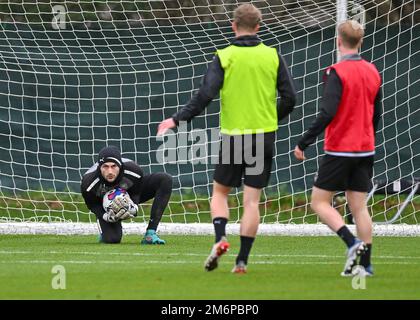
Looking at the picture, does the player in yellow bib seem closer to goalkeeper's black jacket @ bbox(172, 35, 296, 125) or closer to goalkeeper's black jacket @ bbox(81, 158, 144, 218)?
goalkeeper's black jacket @ bbox(172, 35, 296, 125)

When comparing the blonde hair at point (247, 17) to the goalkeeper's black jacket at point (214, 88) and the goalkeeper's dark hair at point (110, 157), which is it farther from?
the goalkeeper's dark hair at point (110, 157)

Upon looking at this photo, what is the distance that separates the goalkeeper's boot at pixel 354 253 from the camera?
27.8 ft

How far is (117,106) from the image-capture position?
1545 cm

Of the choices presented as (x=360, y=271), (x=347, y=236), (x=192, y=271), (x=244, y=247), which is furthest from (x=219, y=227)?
(x=360, y=271)

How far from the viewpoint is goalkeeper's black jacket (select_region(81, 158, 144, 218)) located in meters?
12.0

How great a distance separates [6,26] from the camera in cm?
1566

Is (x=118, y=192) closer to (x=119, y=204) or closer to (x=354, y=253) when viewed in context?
(x=119, y=204)

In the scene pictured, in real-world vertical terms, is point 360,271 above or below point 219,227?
→ below

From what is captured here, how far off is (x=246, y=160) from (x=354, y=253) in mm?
965

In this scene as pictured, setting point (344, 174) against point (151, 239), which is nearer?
point (344, 174)

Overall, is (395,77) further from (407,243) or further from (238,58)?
(238,58)

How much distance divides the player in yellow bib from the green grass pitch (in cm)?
41

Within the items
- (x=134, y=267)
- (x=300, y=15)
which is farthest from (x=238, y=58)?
(x=300, y=15)

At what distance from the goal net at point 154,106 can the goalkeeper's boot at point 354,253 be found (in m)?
6.28
